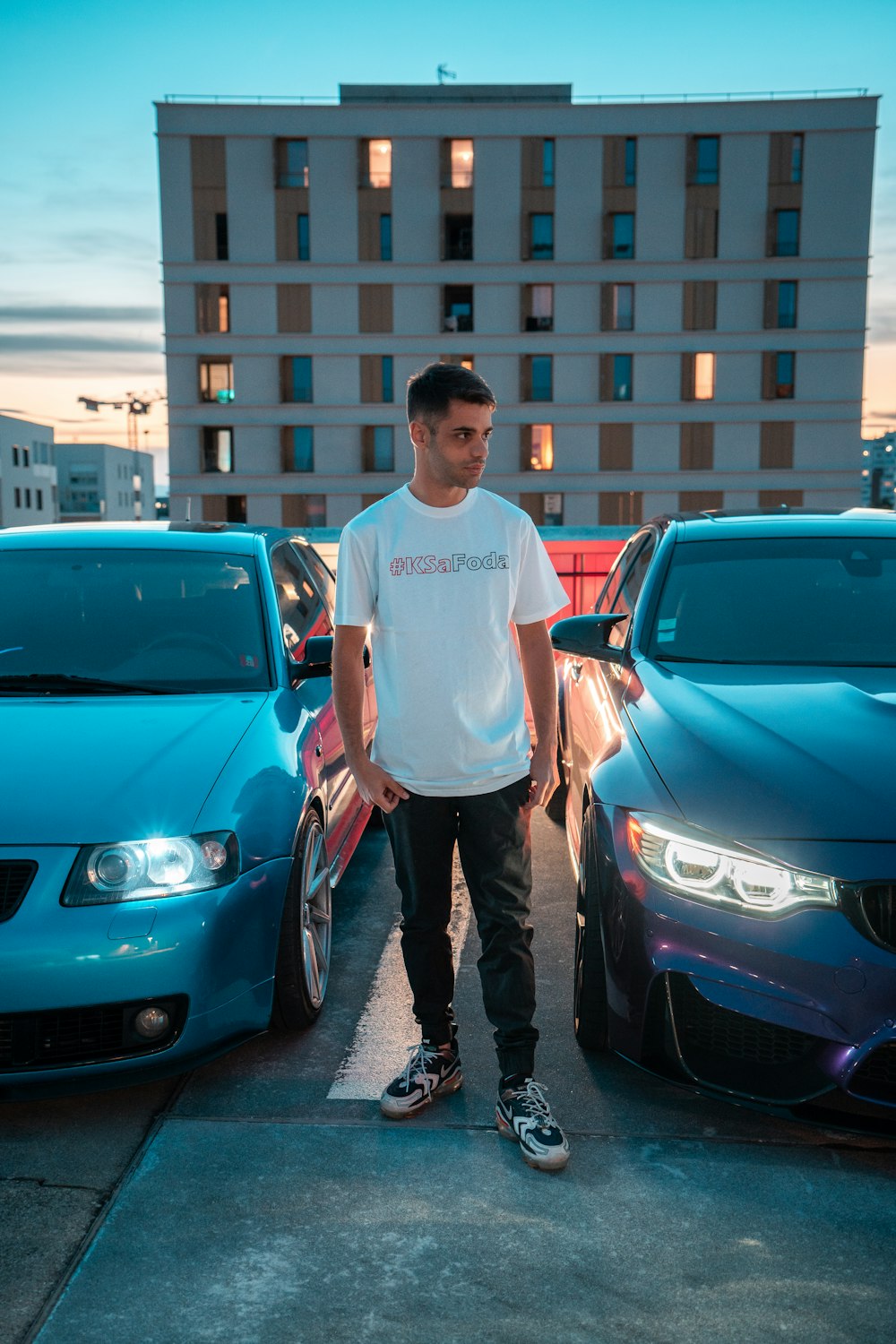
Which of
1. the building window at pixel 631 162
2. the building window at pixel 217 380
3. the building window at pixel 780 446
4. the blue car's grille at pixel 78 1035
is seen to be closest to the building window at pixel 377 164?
the building window at pixel 217 380

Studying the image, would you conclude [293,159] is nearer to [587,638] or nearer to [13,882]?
[587,638]

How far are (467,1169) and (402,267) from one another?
2100 inches

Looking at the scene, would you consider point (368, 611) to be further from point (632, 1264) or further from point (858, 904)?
point (632, 1264)

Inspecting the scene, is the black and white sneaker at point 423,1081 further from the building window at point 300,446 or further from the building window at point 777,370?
the building window at point 777,370

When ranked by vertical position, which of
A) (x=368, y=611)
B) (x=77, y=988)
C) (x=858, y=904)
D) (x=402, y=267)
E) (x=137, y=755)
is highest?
(x=402, y=267)

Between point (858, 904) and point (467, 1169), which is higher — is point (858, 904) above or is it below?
above

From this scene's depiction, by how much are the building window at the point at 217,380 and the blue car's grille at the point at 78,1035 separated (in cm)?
5260

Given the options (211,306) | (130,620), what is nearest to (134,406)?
(211,306)

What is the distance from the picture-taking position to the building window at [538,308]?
52.6 metres

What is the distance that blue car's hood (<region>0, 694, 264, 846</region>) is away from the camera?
3.03 meters

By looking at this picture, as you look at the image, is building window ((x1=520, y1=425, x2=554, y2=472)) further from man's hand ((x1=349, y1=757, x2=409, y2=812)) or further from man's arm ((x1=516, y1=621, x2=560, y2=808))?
man's hand ((x1=349, y1=757, x2=409, y2=812))

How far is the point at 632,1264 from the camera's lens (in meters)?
2.46

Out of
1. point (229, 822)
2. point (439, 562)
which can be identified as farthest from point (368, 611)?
point (229, 822)

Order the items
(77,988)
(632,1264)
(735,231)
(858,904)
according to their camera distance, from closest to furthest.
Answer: (632,1264) → (858,904) → (77,988) → (735,231)
